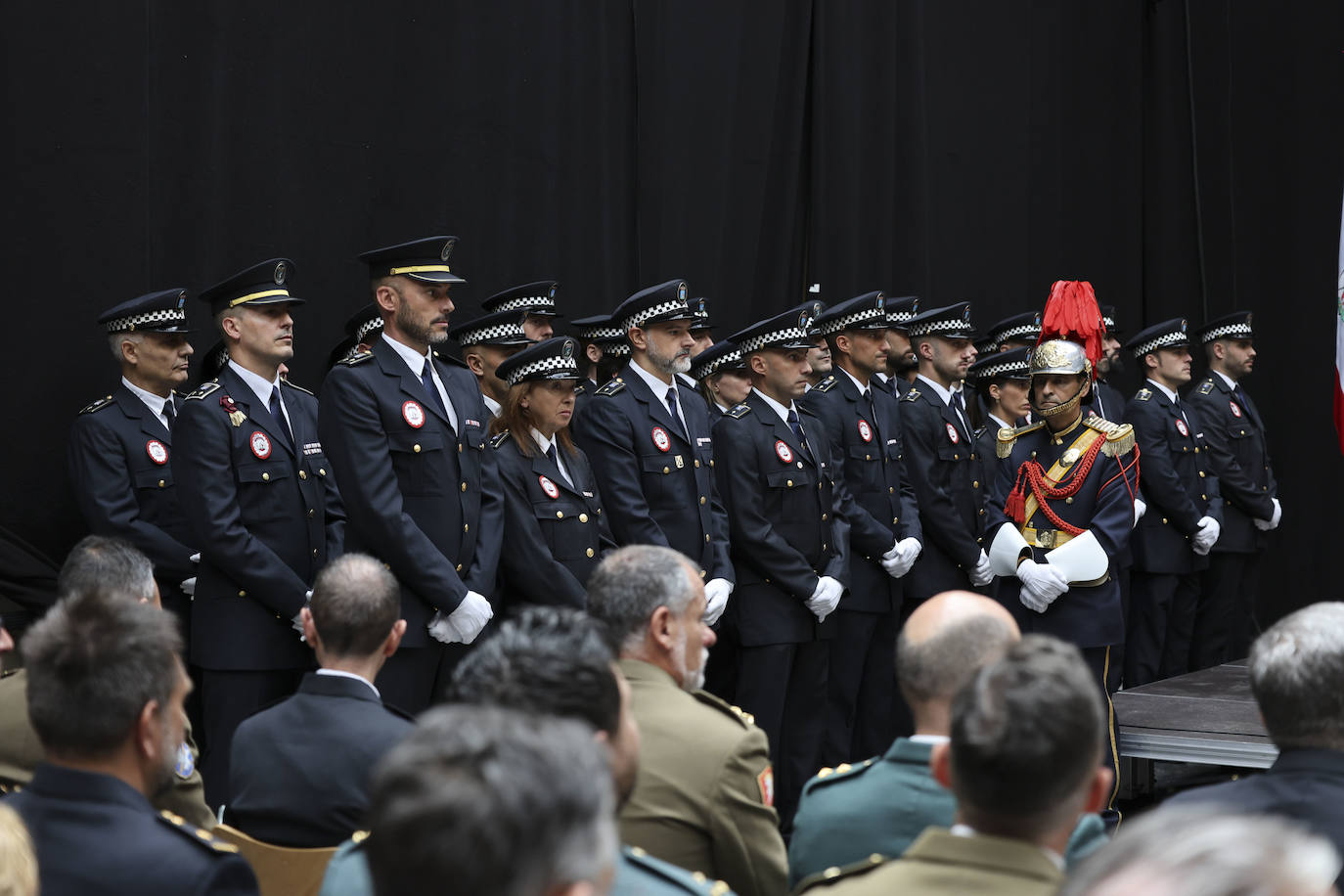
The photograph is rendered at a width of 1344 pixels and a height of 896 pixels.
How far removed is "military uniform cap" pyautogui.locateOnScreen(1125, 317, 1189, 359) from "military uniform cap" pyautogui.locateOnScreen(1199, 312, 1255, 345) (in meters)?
0.46

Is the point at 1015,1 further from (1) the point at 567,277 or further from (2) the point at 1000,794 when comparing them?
(2) the point at 1000,794

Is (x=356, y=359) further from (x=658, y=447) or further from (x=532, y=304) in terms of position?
(x=532, y=304)

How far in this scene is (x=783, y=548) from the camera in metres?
5.39

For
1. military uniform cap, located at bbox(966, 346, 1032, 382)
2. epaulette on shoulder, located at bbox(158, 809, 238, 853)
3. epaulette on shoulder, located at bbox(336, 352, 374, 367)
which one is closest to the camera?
epaulette on shoulder, located at bbox(158, 809, 238, 853)

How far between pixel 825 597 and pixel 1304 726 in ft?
10.4

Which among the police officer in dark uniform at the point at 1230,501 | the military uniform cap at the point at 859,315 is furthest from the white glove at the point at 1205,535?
the military uniform cap at the point at 859,315

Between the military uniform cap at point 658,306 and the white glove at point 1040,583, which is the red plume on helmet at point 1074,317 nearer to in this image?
the white glove at point 1040,583

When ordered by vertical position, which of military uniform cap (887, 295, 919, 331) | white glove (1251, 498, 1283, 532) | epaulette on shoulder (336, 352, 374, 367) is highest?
epaulette on shoulder (336, 352, 374, 367)

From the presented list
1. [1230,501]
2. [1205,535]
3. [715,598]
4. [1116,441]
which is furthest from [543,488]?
Answer: [1230,501]

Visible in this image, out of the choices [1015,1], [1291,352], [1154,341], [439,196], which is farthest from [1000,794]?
[1291,352]

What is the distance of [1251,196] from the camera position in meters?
10.7

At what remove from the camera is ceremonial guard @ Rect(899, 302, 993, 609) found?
6359mm

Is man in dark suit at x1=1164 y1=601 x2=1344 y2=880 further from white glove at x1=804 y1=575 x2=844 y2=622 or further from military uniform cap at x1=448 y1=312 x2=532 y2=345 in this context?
military uniform cap at x1=448 y1=312 x2=532 y2=345

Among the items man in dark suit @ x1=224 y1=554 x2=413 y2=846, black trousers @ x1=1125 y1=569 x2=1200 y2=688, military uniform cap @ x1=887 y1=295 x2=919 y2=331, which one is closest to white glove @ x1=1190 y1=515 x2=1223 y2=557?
black trousers @ x1=1125 y1=569 x2=1200 y2=688
